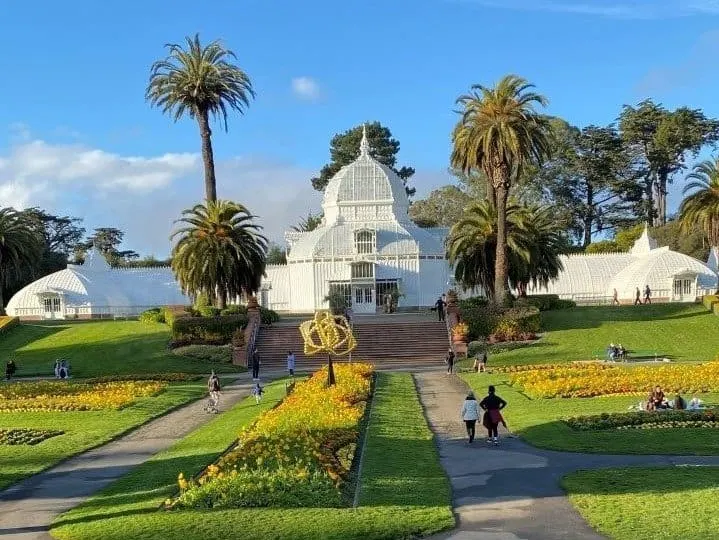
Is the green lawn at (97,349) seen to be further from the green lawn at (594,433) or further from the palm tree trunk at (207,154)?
the green lawn at (594,433)

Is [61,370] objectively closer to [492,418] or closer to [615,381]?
[615,381]

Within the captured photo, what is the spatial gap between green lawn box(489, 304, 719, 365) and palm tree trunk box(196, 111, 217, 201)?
849 inches

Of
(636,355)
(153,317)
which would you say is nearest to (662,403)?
(636,355)

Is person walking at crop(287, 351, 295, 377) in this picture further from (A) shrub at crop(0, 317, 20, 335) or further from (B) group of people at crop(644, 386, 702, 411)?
(A) shrub at crop(0, 317, 20, 335)

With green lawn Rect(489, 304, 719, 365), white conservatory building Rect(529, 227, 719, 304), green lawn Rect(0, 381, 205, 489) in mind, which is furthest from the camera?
white conservatory building Rect(529, 227, 719, 304)

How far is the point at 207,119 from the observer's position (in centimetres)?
5269

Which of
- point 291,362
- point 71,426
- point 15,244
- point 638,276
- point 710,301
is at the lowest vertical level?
point 71,426

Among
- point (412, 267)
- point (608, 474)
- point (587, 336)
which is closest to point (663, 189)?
point (412, 267)

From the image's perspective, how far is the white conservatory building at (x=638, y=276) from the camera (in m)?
65.5

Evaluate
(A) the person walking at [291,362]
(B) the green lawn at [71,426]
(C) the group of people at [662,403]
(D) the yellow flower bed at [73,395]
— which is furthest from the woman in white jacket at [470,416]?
(A) the person walking at [291,362]

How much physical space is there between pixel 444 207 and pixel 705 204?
1766 inches

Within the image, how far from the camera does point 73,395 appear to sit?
29.4 meters

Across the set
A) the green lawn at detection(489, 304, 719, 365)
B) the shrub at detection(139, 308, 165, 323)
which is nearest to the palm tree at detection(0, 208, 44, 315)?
the shrub at detection(139, 308, 165, 323)

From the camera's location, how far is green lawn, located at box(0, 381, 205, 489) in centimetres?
1767
